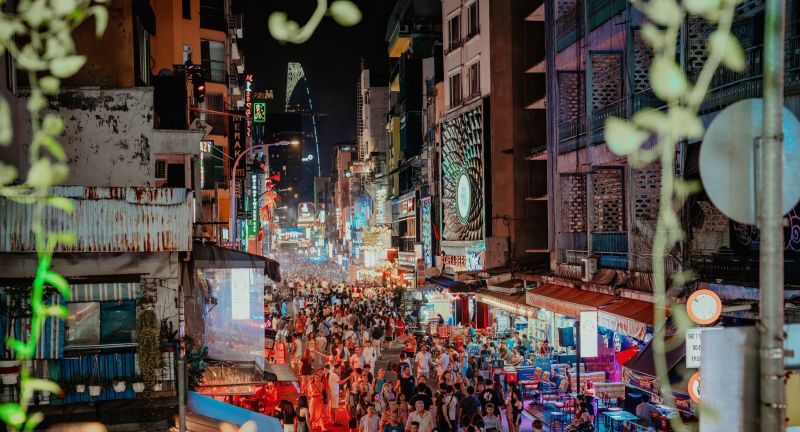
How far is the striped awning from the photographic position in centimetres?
1022

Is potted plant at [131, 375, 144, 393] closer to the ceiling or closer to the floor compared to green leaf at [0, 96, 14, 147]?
closer to the floor

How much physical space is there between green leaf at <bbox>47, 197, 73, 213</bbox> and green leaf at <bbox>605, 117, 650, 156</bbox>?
1149 cm

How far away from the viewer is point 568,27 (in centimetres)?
2077

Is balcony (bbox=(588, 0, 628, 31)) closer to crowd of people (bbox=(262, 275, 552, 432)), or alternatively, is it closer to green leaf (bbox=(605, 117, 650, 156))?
green leaf (bbox=(605, 117, 650, 156))

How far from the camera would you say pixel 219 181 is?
A: 3161 centimetres

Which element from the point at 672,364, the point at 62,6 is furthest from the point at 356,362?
the point at 62,6

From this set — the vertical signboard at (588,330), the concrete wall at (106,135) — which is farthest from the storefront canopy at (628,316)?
the concrete wall at (106,135)

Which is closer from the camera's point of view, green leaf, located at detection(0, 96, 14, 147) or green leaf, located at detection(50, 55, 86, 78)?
green leaf, located at detection(0, 96, 14, 147)

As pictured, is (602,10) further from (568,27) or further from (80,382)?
(80,382)

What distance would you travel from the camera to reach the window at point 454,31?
32.5m

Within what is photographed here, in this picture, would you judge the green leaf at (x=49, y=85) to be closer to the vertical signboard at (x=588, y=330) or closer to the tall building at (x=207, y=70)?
the tall building at (x=207, y=70)

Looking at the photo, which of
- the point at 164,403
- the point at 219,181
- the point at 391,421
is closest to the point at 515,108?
the point at 219,181

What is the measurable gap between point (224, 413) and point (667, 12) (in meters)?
9.78

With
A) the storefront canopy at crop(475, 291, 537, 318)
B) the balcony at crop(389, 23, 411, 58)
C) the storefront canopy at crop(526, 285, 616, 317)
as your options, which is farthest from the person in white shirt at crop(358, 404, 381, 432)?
the balcony at crop(389, 23, 411, 58)
